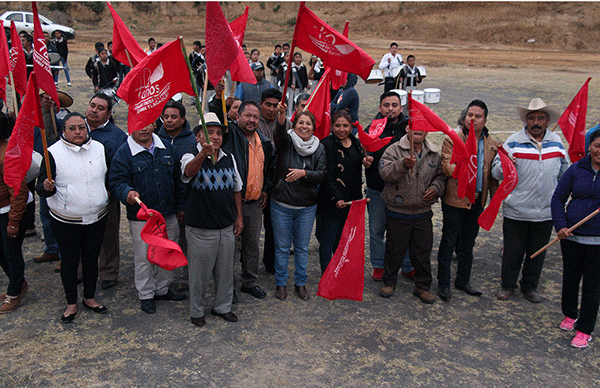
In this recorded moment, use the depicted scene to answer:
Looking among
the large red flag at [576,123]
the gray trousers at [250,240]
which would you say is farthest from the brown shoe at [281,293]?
the large red flag at [576,123]

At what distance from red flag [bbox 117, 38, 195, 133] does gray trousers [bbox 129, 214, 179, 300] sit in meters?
1.21

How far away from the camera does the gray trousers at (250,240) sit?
205 inches

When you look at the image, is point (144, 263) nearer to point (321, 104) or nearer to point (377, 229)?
point (377, 229)

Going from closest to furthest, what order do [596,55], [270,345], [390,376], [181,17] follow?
[390,376] < [270,345] < [596,55] < [181,17]

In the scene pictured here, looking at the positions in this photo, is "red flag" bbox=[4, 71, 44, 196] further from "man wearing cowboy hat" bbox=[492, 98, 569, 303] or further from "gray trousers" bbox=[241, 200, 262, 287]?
"man wearing cowboy hat" bbox=[492, 98, 569, 303]

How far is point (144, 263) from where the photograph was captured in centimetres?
493

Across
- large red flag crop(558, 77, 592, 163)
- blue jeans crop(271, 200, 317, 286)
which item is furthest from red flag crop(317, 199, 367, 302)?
large red flag crop(558, 77, 592, 163)

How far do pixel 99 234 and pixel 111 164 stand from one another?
659 millimetres

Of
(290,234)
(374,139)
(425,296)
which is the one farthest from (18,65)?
(425,296)

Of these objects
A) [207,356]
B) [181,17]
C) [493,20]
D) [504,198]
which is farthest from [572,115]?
[181,17]

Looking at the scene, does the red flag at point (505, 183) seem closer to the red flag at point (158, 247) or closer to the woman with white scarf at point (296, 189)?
the woman with white scarf at point (296, 189)

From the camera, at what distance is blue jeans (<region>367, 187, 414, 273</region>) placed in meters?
5.70

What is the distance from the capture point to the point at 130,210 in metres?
4.81

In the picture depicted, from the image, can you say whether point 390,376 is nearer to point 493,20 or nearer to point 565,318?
point 565,318
